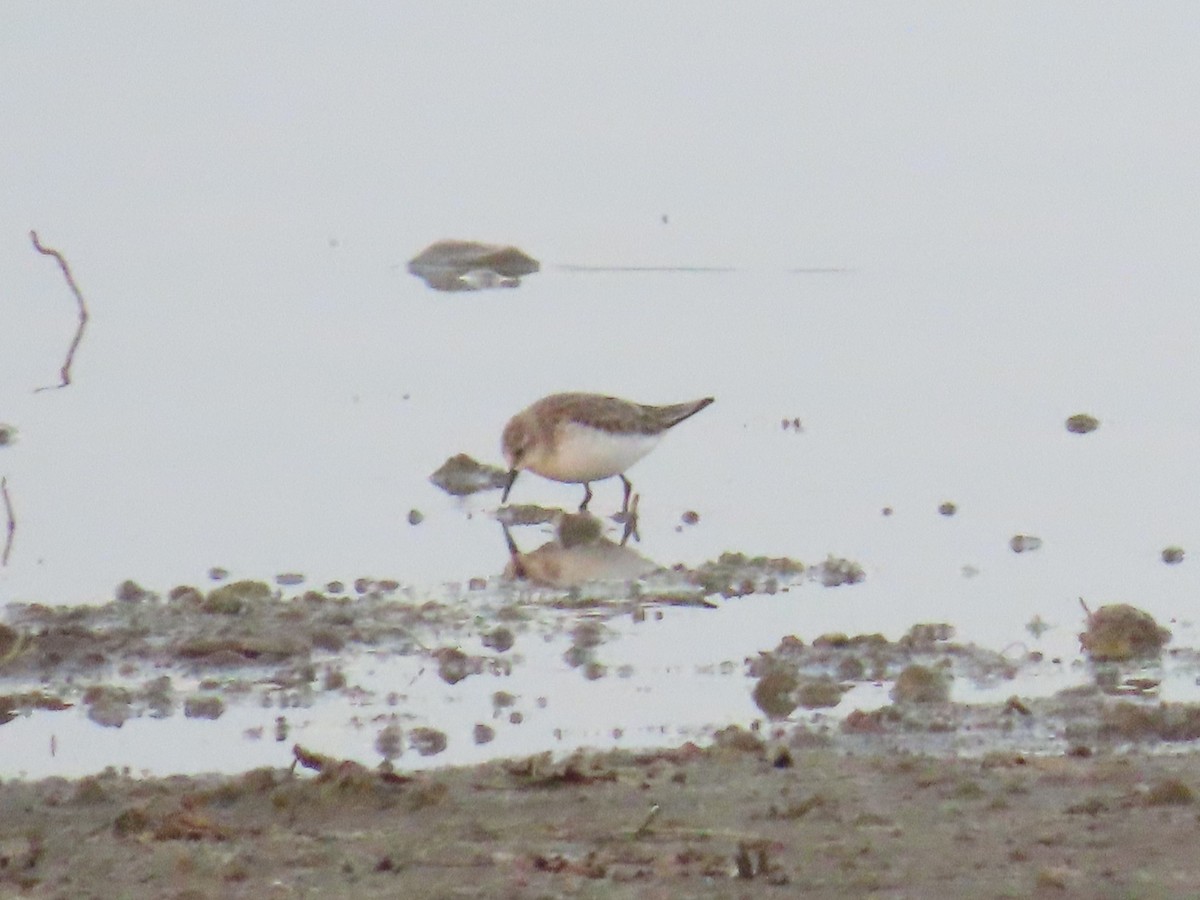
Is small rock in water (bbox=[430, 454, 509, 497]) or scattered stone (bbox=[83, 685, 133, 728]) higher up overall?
small rock in water (bbox=[430, 454, 509, 497])

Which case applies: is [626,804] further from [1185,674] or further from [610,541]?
[610,541]

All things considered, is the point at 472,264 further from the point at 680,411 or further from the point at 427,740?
the point at 427,740

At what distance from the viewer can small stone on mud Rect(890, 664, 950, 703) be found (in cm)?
800

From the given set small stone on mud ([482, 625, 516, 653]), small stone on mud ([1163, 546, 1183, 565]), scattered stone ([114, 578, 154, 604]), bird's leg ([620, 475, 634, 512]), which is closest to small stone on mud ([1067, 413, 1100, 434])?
bird's leg ([620, 475, 634, 512])

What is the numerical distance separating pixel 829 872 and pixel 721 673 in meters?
2.77

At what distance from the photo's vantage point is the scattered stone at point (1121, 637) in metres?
8.59

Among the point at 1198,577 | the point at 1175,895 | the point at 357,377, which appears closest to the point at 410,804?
the point at 1175,895

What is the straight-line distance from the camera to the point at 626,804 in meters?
6.38

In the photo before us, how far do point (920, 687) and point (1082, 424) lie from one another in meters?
5.08

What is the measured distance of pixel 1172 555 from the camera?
10.2 metres

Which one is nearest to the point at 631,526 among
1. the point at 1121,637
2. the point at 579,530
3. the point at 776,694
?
the point at 579,530

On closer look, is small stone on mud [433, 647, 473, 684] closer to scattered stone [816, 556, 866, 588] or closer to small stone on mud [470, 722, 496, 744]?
small stone on mud [470, 722, 496, 744]

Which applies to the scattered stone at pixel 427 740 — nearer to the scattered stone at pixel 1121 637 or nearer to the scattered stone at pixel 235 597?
the scattered stone at pixel 235 597

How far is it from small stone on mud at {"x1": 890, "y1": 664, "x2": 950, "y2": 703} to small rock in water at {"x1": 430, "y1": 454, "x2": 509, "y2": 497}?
403 centimetres
